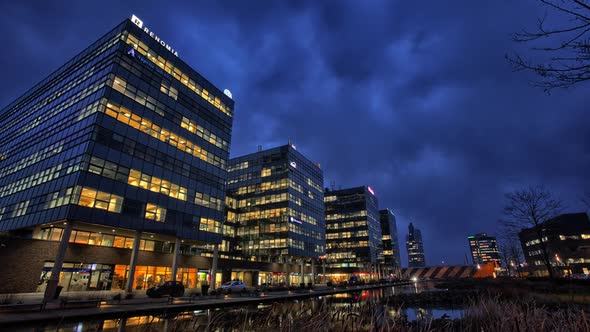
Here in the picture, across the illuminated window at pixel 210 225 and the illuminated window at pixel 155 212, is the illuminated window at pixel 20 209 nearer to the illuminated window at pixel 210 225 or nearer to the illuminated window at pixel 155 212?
the illuminated window at pixel 155 212

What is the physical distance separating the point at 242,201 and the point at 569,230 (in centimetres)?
12676

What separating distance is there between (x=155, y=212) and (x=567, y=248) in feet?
429

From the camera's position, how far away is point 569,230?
111 metres

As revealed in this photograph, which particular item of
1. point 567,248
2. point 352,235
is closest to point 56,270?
point 352,235

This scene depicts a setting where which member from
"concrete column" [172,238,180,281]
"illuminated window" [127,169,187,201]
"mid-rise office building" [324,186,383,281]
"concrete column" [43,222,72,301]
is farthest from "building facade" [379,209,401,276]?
"concrete column" [43,222,72,301]

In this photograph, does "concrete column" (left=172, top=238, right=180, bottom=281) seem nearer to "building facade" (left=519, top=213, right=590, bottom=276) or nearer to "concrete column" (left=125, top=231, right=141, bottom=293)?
"concrete column" (left=125, top=231, right=141, bottom=293)

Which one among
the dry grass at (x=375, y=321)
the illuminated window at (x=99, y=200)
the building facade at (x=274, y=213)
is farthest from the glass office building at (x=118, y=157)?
the dry grass at (x=375, y=321)

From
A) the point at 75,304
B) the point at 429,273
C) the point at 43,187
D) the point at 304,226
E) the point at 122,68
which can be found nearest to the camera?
the point at 75,304

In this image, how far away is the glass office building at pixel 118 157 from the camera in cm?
3478

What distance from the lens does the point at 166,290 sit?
31.5 metres

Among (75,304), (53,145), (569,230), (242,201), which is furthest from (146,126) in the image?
(569,230)

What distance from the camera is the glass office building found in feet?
114

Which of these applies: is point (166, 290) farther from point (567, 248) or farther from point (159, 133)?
point (567, 248)

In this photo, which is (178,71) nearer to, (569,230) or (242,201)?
(242,201)
